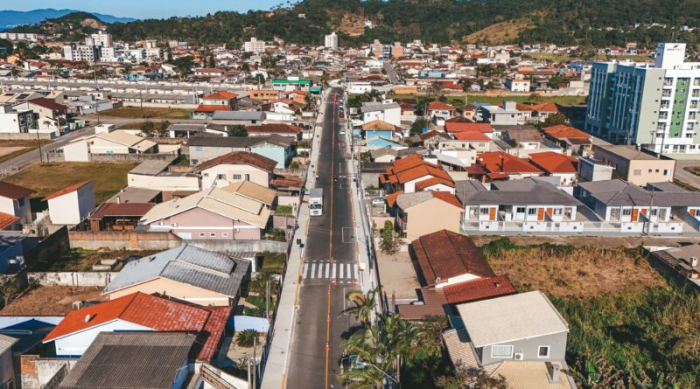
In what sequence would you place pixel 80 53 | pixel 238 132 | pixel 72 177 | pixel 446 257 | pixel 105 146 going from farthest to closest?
pixel 80 53 < pixel 238 132 < pixel 105 146 < pixel 72 177 < pixel 446 257

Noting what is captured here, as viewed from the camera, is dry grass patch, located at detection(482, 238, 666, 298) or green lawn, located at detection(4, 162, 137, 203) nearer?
dry grass patch, located at detection(482, 238, 666, 298)

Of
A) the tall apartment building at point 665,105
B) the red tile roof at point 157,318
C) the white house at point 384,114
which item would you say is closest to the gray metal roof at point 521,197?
the red tile roof at point 157,318

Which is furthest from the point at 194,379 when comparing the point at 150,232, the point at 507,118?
the point at 507,118

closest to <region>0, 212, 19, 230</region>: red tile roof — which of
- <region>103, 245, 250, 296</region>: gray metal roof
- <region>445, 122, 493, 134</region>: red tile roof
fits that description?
<region>103, 245, 250, 296</region>: gray metal roof

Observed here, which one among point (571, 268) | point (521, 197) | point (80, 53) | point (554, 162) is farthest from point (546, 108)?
point (80, 53)

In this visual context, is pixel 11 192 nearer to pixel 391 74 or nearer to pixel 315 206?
pixel 315 206

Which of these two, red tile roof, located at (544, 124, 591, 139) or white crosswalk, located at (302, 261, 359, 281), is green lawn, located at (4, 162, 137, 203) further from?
red tile roof, located at (544, 124, 591, 139)
